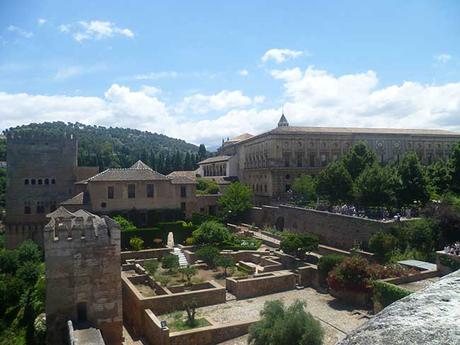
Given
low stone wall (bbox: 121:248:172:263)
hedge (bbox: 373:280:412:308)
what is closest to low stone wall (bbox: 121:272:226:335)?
low stone wall (bbox: 121:248:172:263)

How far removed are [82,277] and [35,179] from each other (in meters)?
28.0

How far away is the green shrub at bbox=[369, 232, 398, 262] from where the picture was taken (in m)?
22.6

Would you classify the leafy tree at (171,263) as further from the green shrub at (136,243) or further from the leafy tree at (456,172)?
the leafy tree at (456,172)

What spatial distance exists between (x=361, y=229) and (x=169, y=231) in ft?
48.4

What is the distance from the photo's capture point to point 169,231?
108 ft

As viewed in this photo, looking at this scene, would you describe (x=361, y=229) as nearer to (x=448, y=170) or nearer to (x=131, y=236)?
(x=448, y=170)

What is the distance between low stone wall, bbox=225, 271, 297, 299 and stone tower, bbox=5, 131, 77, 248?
23514mm

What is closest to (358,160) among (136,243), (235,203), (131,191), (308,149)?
(308,149)

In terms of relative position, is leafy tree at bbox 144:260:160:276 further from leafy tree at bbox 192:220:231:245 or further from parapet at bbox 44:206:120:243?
parapet at bbox 44:206:120:243

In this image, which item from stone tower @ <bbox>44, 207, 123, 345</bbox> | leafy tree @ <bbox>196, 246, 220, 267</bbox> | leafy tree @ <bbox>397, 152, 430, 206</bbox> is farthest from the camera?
leafy tree @ <bbox>397, 152, 430, 206</bbox>

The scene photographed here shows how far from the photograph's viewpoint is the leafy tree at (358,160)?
35719 millimetres

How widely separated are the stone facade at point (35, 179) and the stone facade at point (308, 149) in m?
18.9

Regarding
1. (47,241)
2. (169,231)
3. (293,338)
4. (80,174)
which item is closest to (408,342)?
(293,338)

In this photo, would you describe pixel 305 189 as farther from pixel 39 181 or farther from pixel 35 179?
pixel 35 179
